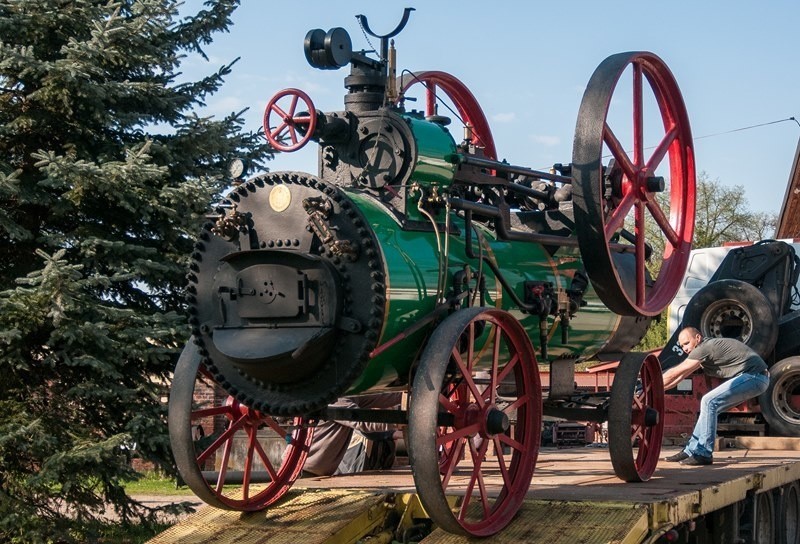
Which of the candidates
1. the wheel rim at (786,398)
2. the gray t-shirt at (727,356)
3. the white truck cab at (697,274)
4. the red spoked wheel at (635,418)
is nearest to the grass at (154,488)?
the white truck cab at (697,274)

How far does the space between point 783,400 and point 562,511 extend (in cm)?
552

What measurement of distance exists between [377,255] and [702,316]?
6316 millimetres

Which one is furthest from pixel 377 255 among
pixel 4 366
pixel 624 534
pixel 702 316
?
pixel 702 316

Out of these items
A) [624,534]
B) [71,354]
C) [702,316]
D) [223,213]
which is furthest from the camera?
[702,316]

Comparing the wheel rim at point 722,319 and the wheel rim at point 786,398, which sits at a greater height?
the wheel rim at point 722,319

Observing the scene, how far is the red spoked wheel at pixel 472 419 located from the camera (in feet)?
17.1

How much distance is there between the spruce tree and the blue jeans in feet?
12.9

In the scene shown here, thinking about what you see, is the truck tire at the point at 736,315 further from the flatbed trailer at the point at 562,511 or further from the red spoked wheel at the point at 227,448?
the red spoked wheel at the point at 227,448

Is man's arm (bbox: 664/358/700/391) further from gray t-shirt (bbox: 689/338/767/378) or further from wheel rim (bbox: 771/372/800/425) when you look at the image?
wheel rim (bbox: 771/372/800/425)

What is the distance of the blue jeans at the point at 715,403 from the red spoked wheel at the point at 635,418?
25.4 inches

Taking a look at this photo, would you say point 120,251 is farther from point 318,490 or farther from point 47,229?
point 318,490

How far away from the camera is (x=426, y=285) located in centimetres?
590

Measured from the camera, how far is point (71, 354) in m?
8.45

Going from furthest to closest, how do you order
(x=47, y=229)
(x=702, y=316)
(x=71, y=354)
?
(x=702, y=316), (x=47, y=229), (x=71, y=354)
